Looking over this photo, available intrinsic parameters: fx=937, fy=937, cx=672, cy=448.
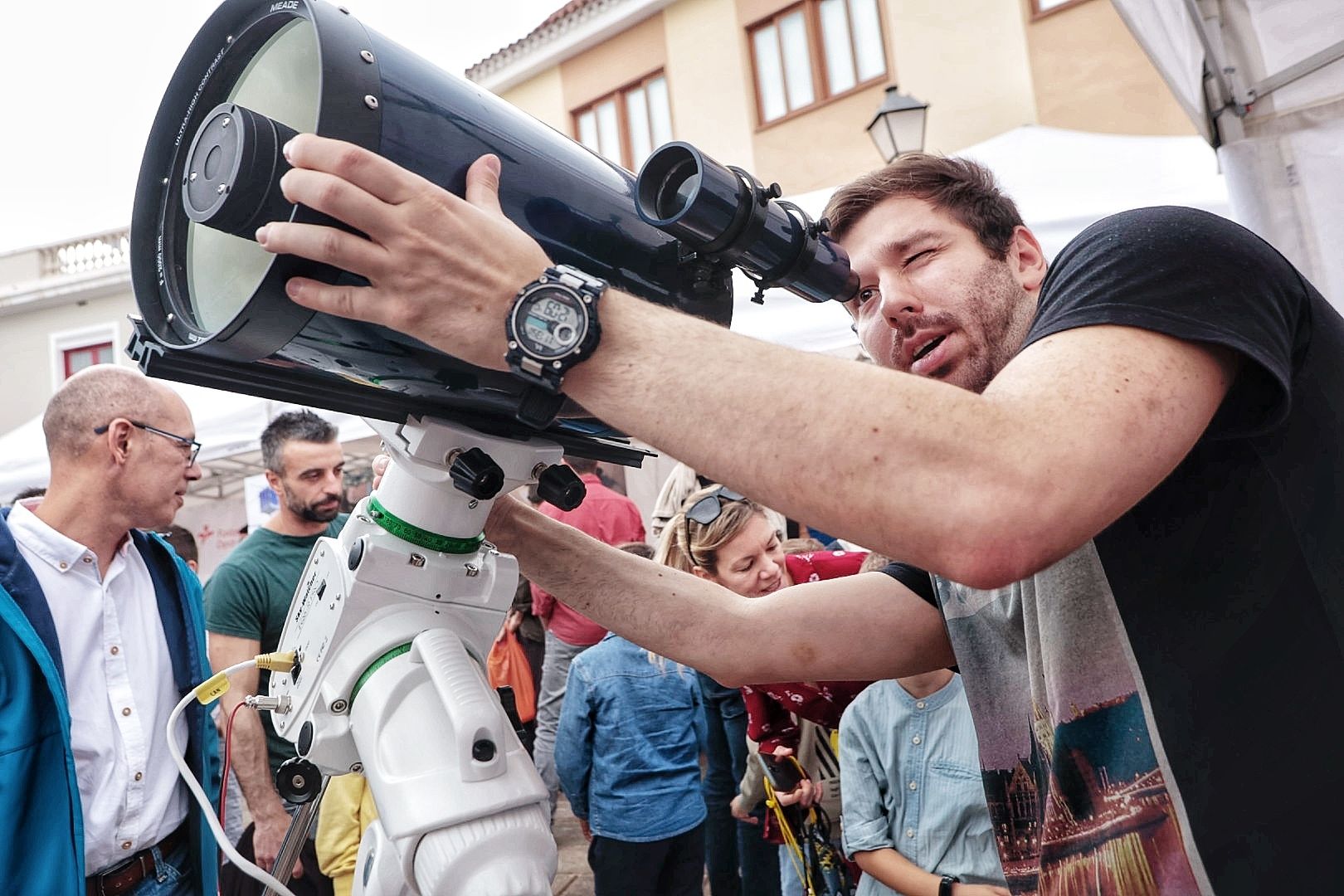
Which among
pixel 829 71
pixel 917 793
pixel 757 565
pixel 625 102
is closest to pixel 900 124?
pixel 757 565

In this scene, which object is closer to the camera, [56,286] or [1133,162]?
[1133,162]

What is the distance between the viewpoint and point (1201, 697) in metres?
0.97

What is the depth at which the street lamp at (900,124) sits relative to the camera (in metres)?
5.61

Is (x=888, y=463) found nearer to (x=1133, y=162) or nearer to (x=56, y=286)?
(x=1133, y=162)

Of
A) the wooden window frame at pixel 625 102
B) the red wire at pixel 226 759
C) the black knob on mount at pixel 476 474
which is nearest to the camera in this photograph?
the black knob on mount at pixel 476 474

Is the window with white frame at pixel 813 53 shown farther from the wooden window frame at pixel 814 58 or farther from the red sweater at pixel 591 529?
the red sweater at pixel 591 529

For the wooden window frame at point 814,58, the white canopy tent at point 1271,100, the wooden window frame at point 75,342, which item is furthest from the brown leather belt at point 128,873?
the wooden window frame at point 75,342

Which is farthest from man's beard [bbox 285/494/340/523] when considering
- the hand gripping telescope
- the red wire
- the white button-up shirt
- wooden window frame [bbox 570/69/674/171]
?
wooden window frame [bbox 570/69/674/171]

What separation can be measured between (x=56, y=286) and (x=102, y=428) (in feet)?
56.4

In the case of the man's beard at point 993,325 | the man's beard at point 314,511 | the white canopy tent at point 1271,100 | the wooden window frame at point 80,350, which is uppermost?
the wooden window frame at point 80,350

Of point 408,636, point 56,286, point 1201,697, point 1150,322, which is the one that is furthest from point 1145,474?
point 56,286

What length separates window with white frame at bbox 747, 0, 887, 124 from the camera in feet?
35.2

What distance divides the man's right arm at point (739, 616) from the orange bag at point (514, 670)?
115 inches

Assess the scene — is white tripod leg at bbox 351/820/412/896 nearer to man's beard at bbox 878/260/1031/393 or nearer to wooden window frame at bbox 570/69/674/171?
man's beard at bbox 878/260/1031/393
